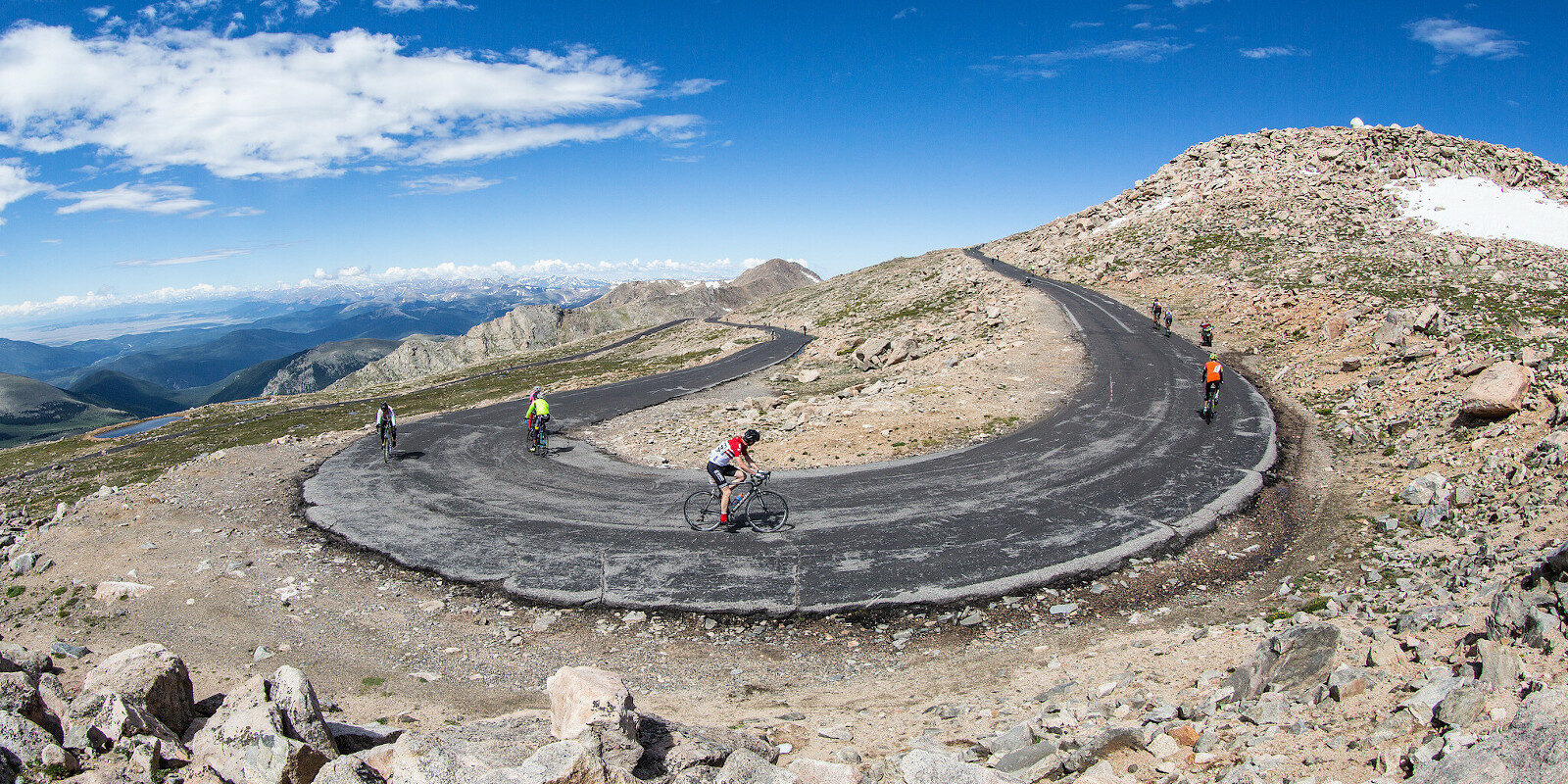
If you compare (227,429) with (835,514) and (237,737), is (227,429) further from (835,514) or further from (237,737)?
(237,737)

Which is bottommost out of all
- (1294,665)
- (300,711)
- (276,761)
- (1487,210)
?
(1294,665)

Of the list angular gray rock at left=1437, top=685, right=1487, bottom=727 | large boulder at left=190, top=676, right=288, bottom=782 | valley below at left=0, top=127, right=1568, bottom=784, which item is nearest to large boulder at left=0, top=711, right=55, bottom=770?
valley below at left=0, top=127, right=1568, bottom=784

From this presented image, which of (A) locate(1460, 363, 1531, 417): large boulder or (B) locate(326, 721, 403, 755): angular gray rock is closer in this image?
(B) locate(326, 721, 403, 755): angular gray rock

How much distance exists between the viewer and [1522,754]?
4852mm

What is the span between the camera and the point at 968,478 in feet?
56.1

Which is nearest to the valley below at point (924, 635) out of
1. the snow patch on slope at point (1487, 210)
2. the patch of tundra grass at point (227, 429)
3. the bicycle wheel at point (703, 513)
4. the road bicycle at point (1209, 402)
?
the patch of tundra grass at point (227, 429)

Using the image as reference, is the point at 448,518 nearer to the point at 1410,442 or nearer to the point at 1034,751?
the point at 1034,751

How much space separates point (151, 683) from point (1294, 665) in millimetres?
13124

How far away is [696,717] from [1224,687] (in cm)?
671

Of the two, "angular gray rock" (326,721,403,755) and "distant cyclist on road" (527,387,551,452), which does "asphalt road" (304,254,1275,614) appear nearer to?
"distant cyclist on road" (527,387,551,452)

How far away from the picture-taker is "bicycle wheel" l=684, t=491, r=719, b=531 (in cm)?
1473

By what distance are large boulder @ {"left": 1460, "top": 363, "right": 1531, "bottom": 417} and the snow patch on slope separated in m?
43.9

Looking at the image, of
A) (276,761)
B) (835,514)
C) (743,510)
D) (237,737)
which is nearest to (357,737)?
(237,737)

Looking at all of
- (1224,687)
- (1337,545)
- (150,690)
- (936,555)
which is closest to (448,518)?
(150,690)
